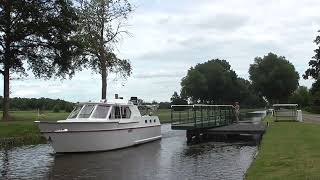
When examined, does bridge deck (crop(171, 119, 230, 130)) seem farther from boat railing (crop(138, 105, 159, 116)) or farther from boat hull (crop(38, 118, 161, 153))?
boat hull (crop(38, 118, 161, 153))

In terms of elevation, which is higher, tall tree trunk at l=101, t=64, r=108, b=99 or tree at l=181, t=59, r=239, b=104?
tree at l=181, t=59, r=239, b=104

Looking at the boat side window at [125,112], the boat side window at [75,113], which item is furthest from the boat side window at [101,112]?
the boat side window at [125,112]

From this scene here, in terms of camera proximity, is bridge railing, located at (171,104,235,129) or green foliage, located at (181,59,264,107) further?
green foliage, located at (181,59,264,107)

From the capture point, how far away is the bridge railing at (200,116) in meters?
38.7

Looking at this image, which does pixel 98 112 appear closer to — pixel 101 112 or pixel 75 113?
pixel 101 112

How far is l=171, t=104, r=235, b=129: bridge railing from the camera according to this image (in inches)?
1523

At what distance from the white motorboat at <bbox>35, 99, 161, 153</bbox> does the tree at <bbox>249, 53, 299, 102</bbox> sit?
105 meters

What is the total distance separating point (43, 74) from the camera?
50.3 metres

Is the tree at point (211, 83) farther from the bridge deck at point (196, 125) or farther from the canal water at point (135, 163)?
the canal water at point (135, 163)

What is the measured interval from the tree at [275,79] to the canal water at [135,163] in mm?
107176

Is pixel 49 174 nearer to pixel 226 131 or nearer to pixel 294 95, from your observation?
pixel 226 131

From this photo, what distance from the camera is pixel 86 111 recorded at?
3180cm

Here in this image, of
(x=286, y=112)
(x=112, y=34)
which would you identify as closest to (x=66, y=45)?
(x=112, y=34)

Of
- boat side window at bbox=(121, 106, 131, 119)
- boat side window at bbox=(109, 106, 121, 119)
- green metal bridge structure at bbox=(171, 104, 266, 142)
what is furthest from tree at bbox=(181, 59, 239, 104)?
boat side window at bbox=(109, 106, 121, 119)
